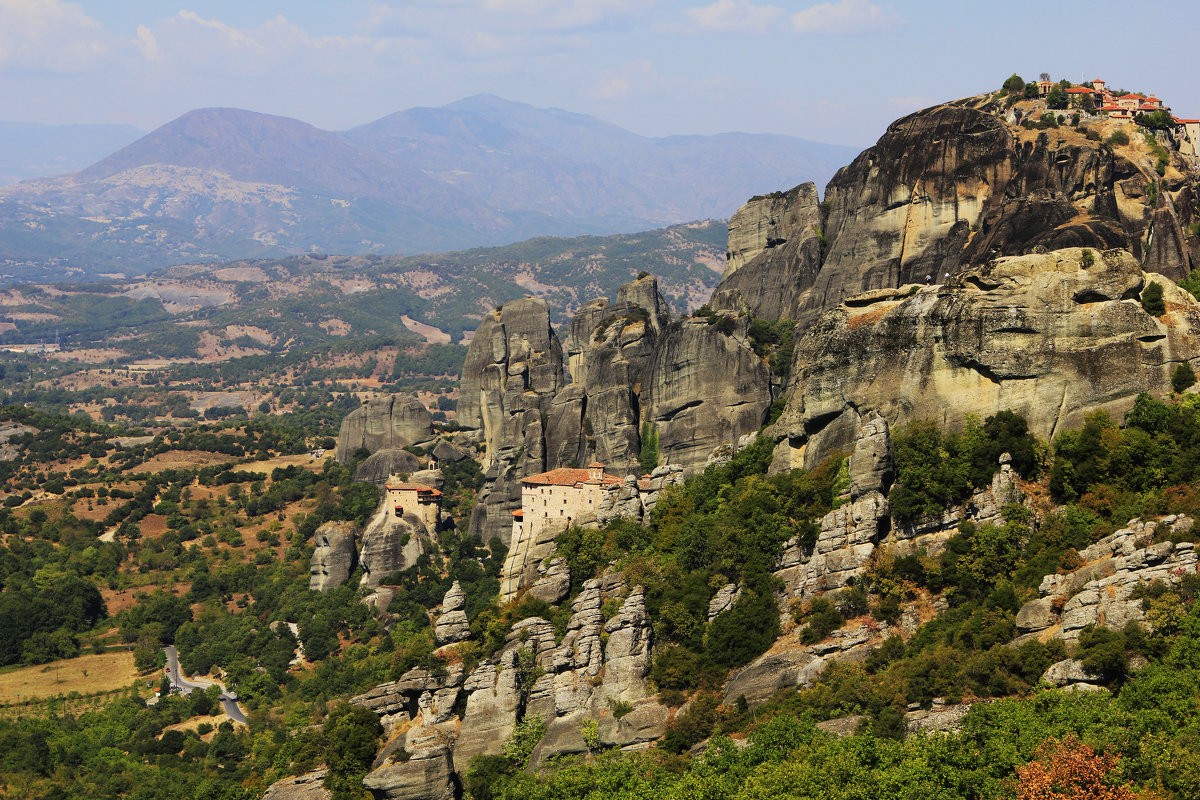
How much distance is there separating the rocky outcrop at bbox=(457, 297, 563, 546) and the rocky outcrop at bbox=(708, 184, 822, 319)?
63.0ft

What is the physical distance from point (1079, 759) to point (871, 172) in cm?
6777

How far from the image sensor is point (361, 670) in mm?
85500

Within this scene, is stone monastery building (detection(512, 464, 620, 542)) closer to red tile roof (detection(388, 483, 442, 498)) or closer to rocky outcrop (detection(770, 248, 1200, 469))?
red tile roof (detection(388, 483, 442, 498))

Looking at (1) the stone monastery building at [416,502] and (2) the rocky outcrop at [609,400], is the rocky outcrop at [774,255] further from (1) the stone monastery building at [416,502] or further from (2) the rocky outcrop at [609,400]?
(1) the stone monastery building at [416,502]

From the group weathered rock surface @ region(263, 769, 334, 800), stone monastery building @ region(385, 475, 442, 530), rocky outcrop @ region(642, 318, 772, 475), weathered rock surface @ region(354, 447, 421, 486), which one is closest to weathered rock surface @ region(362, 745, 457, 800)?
weathered rock surface @ region(263, 769, 334, 800)

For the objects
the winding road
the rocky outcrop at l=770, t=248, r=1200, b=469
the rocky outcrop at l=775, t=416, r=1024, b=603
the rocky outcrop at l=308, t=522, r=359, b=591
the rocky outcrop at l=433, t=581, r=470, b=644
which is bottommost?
the winding road

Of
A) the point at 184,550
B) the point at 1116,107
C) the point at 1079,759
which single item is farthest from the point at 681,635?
the point at 184,550

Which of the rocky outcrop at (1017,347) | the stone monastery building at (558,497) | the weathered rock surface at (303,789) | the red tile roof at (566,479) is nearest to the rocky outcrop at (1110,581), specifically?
the rocky outcrop at (1017,347)

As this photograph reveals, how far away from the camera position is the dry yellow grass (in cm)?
9275

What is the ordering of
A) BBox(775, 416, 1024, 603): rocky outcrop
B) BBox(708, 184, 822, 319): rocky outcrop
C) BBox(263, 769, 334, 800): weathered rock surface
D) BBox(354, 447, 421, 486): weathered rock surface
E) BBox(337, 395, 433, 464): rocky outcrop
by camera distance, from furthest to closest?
1. BBox(337, 395, 433, 464): rocky outcrop
2. BBox(354, 447, 421, 486): weathered rock surface
3. BBox(708, 184, 822, 319): rocky outcrop
4. BBox(263, 769, 334, 800): weathered rock surface
5. BBox(775, 416, 1024, 603): rocky outcrop

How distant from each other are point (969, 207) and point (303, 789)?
58.9 metres

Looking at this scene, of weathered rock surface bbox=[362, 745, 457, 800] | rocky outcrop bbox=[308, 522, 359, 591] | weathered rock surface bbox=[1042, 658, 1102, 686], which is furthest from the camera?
rocky outcrop bbox=[308, 522, 359, 591]

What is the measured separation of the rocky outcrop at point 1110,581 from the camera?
127 ft

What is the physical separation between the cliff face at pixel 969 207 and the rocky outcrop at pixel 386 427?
1616 inches
